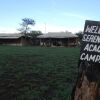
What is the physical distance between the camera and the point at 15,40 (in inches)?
2534

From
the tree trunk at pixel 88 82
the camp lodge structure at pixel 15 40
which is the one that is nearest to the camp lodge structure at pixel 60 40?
the camp lodge structure at pixel 15 40

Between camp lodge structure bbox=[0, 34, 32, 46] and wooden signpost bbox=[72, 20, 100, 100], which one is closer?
wooden signpost bbox=[72, 20, 100, 100]

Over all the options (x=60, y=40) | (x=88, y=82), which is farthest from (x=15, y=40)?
(x=88, y=82)

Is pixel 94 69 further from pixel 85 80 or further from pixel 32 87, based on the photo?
pixel 32 87

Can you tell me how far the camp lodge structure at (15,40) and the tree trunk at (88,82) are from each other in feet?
196

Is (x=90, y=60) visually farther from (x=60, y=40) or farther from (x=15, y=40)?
(x=15, y=40)

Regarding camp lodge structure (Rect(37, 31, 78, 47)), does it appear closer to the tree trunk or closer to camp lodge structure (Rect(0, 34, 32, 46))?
camp lodge structure (Rect(0, 34, 32, 46))

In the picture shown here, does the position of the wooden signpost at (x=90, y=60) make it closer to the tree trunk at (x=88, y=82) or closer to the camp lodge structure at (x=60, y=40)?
the tree trunk at (x=88, y=82)

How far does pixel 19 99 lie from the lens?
6582 mm

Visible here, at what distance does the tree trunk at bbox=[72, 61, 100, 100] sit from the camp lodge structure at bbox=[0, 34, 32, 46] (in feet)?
196

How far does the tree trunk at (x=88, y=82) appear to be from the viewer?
3703mm

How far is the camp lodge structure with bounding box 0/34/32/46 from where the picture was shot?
63.7 metres

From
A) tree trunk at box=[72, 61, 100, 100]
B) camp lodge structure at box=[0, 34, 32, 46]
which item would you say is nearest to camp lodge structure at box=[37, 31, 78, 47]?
camp lodge structure at box=[0, 34, 32, 46]

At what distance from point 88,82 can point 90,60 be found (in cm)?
32
